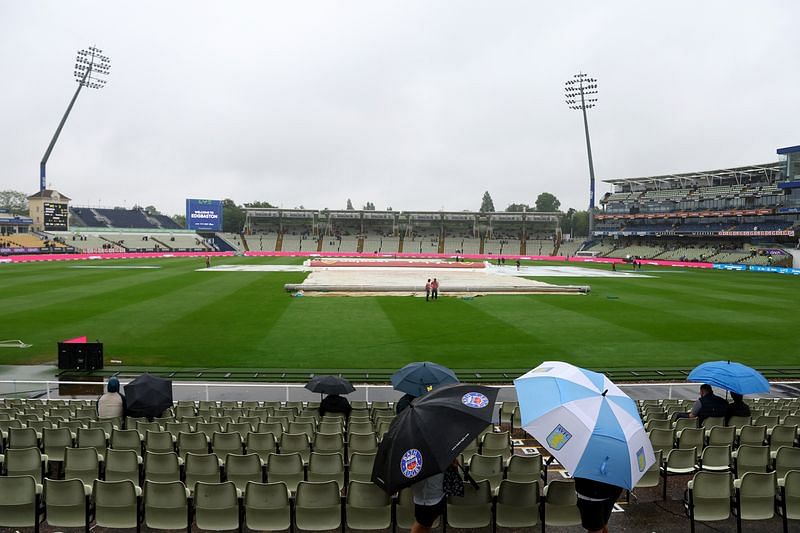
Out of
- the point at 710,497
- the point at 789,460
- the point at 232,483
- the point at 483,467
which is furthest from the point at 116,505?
the point at 789,460

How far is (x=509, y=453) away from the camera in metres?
8.09

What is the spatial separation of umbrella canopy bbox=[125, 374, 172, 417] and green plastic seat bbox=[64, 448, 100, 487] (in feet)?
8.36

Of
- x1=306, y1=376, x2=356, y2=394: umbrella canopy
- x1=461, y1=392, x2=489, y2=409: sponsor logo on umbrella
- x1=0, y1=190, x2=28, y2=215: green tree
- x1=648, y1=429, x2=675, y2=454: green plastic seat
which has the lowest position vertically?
x1=648, y1=429, x2=675, y2=454: green plastic seat

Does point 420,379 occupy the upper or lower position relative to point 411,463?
lower

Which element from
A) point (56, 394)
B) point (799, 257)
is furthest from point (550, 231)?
point (56, 394)

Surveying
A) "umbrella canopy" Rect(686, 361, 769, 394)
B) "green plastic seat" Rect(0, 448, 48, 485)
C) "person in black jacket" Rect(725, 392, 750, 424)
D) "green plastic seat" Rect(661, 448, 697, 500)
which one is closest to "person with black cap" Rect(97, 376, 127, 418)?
"green plastic seat" Rect(0, 448, 48, 485)

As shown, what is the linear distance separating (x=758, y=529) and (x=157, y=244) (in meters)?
116

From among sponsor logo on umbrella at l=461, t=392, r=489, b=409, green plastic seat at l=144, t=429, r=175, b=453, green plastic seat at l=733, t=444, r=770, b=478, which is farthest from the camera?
green plastic seat at l=144, t=429, r=175, b=453

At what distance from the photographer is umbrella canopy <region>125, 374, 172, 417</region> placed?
944 cm

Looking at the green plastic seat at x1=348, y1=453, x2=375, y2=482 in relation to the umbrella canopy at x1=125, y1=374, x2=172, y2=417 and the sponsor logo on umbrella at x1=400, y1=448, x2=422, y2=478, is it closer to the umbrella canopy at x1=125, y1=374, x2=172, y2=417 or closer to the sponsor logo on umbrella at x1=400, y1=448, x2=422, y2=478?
the sponsor logo on umbrella at x1=400, y1=448, x2=422, y2=478

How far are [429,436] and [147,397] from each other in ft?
22.2

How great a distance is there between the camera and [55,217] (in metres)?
88.4

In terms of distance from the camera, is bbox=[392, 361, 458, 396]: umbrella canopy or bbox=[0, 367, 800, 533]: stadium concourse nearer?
bbox=[0, 367, 800, 533]: stadium concourse

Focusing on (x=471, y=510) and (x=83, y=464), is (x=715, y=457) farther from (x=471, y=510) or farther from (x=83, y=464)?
(x=83, y=464)
